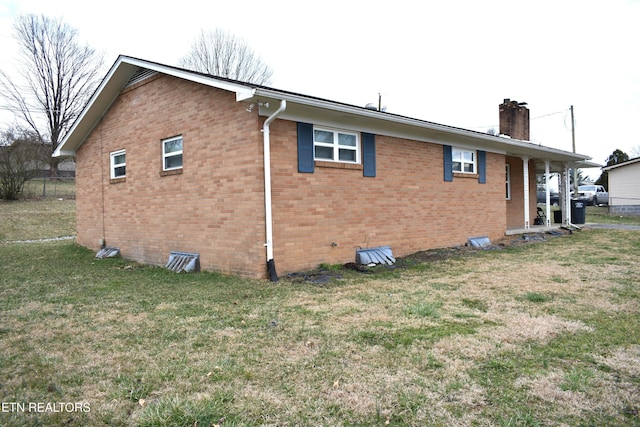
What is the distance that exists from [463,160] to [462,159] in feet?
0.23

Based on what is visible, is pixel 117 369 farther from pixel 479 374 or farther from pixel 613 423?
pixel 613 423

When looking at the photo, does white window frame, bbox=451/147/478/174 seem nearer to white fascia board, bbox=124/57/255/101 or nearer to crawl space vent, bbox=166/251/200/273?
white fascia board, bbox=124/57/255/101

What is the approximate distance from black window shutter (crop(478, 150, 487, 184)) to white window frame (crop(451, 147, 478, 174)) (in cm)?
15

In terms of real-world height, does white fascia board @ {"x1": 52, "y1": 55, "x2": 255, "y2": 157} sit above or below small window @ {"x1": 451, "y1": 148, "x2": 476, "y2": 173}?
above

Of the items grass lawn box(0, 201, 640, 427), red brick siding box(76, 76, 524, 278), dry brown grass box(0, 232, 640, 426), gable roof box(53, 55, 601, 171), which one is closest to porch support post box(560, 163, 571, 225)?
gable roof box(53, 55, 601, 171)

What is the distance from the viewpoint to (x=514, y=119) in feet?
60.3

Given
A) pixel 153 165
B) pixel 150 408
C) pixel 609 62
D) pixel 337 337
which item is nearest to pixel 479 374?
pixel 337 337

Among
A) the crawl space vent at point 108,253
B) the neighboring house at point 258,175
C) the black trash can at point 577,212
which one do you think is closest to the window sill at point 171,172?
the neighboring house at point 258,175

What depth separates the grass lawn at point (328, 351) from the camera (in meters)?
3.01

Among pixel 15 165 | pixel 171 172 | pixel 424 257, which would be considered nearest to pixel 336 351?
pixel 424 257

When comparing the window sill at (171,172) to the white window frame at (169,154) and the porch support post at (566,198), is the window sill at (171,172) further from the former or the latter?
the porch support post at (566,198)

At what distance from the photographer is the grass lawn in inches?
118

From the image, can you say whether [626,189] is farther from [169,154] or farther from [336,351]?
[336,351]

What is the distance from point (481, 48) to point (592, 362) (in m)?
15.8
